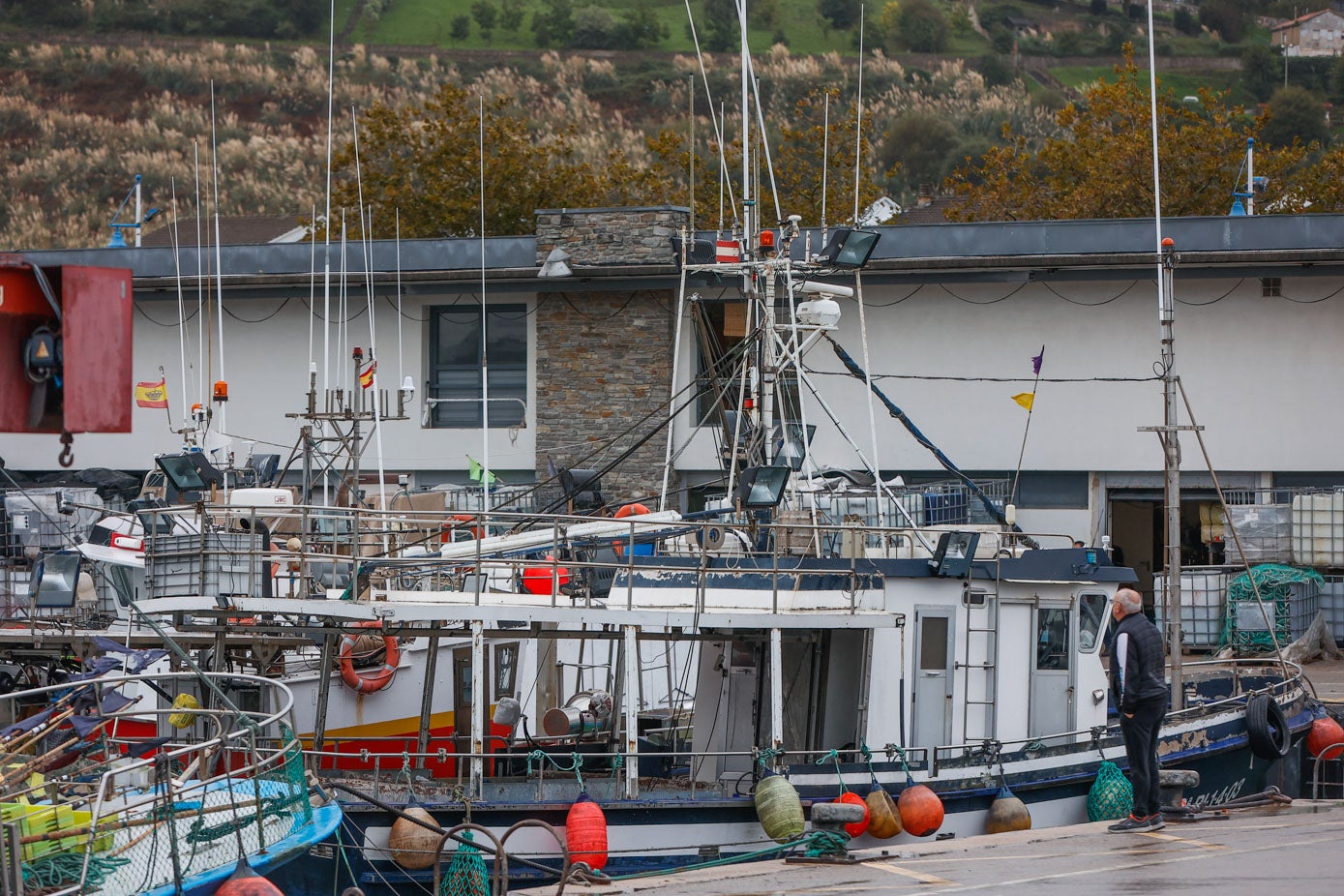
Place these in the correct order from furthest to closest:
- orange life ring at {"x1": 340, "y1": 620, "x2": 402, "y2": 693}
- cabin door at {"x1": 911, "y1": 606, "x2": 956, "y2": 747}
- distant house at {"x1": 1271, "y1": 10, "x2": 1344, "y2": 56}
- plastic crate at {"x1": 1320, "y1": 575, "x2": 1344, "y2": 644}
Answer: distant house at {"x1": 1271, "y1": 10, "x2": 1344, "y2": 56} < plastic crate at {"x1": 1320, "y1": 575, "x2": 1344, "y2": 644} < orange life ring at {"x1": 340, "y1": 620, "x2": 402, "y2": 693} < cabin door at {"x1": 911, "y1": 606, "x2": 956, "y2": 747}

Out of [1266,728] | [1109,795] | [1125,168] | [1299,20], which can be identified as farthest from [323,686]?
[1299,20]

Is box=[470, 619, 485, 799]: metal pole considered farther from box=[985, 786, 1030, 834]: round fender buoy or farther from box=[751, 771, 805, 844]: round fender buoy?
box=[985, 786, 1030, 834]: round fender buoy

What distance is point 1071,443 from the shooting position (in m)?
26.3

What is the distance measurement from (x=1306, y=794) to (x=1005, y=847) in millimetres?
7621

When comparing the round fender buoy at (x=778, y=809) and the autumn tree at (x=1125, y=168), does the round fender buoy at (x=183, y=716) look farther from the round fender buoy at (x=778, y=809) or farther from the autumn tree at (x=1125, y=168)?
the autumn tree at (x=1125, y=168)

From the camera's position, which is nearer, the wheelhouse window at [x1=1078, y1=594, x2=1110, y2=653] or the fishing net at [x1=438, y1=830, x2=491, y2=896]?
the fishing net at [x1=438, y1=830, x2=491, y2=896]

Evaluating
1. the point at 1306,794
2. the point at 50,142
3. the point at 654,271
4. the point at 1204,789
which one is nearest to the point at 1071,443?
the point at 654,271

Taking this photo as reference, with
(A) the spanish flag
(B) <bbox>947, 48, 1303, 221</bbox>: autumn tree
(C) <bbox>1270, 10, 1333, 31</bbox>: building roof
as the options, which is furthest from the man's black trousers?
(C) <bbox>1270, 10, 1333, 31</bbox>: building roof

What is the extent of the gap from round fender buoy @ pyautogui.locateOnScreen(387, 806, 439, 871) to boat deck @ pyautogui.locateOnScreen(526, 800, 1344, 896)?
5.76 feet

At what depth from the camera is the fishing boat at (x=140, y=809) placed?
1040 centimetres

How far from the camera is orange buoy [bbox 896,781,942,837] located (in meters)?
14.3

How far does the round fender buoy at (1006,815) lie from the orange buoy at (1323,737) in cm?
458

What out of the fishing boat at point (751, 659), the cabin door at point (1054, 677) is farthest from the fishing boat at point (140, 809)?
the cabin door at point (1054, 677)

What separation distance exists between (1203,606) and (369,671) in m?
11.7
